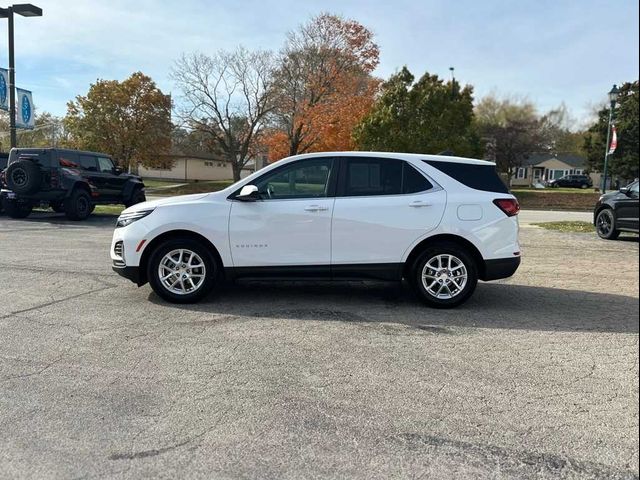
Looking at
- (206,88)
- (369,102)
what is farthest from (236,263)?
(206,88)

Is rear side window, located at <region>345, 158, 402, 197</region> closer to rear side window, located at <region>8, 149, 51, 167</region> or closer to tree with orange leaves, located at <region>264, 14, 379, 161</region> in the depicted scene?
rear side window, located at <region>8, 149, 51, 167</region>

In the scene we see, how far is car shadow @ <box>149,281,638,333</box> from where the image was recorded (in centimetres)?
555

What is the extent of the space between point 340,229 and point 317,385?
235 centimetres

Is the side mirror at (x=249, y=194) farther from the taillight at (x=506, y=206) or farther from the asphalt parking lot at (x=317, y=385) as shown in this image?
the taillight at (x=506, y=206)

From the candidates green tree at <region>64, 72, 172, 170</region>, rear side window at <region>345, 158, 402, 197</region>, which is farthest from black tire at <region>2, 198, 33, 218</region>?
green tree at <region>64, 72, 172, 170</region>

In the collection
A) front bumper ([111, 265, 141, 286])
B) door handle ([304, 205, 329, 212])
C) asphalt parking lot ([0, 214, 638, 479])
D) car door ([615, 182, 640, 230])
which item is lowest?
asphalt parking lot ([0, 214, 638, 479])

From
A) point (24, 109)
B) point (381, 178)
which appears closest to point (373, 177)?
point (381, 178)

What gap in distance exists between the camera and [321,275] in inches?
237

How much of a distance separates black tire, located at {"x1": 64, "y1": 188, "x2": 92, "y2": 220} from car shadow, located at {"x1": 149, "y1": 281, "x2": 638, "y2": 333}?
10204mm

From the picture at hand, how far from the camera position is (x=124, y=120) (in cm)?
4469

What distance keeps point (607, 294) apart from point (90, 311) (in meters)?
6.36

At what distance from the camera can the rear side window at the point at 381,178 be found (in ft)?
19.8

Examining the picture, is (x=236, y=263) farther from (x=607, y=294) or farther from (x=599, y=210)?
(x=599, y=210)

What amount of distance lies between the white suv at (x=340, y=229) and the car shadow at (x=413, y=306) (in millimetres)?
330
